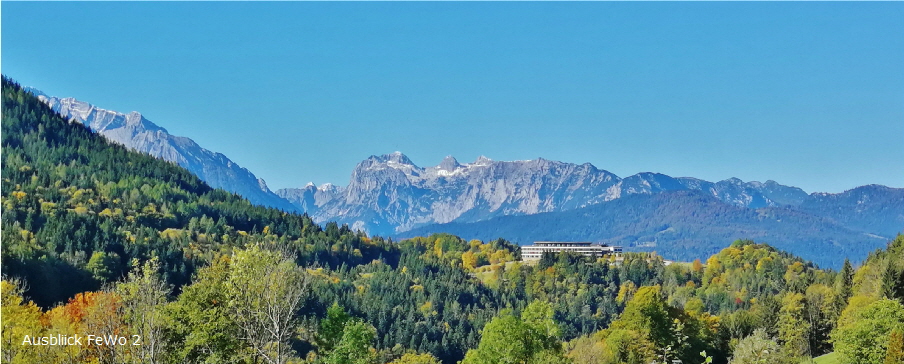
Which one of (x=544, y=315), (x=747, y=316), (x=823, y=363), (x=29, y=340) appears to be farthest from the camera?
(x=747, y=316)

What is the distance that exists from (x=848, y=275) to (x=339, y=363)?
382 feet

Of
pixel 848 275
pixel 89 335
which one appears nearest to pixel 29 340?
pixel 89 335

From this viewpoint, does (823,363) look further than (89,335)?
Yes

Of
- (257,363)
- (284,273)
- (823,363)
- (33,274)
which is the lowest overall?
(823,363)

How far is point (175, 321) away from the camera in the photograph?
197 ft

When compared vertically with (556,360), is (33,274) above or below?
above

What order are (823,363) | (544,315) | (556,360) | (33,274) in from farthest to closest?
(33,274) → (823,363) → (544,315) → (556,360)

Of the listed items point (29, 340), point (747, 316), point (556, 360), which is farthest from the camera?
point (747, 316)

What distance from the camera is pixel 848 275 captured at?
486 feet

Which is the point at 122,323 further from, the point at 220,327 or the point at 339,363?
the point at 339,363

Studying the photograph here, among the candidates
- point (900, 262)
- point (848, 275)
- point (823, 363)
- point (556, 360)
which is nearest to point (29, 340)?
point (556, 360)

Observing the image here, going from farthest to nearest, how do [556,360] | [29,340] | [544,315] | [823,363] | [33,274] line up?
[33,274] → [823,363] → [544,315] → [556,360] → [29,340]

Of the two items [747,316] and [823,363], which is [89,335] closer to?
[823,363]

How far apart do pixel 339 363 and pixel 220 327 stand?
349 inches
